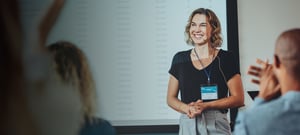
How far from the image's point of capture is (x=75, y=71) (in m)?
1.07

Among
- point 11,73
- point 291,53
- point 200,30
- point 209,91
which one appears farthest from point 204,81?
point 11,73

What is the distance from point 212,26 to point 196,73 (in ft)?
0.45

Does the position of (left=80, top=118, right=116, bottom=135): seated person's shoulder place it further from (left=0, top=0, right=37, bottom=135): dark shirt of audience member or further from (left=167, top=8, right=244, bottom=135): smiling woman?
(left=0, top=0, right=37, bottom=135): dark shirt of audience member

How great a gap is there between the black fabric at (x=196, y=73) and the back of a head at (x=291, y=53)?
0.54ft

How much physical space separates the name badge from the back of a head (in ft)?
0.66

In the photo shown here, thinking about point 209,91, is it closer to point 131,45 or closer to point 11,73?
point 131,45

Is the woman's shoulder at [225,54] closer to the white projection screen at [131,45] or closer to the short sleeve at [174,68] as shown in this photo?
the white projection screen at [131,45]

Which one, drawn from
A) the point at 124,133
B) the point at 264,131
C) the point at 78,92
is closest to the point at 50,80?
the point at 78,92

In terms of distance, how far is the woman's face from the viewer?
3.70ft

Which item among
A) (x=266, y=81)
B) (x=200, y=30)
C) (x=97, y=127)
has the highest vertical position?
(x=200, y=30)

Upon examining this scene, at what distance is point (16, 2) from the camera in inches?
23.3

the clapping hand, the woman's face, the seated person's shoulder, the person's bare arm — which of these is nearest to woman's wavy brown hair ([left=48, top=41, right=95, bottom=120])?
the seated person's shoulder

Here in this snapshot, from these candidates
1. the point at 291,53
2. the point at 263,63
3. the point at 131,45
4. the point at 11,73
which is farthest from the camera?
the point at 131,45

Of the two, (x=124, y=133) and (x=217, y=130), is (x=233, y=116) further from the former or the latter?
(x=124, y=133)
